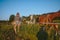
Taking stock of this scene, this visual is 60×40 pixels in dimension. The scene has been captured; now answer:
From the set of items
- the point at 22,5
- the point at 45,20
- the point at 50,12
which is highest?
the point at 22,5

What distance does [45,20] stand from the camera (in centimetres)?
172

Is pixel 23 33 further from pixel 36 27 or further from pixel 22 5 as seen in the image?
pixel 22 5

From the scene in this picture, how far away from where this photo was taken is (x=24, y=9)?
176 cm

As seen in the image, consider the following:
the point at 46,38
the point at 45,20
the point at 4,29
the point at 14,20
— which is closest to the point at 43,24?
the point at 45,20

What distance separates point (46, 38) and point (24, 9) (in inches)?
20.5

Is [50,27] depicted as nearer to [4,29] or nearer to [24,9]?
[24,9]

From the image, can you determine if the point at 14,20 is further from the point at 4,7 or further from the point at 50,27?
the point at 50,27

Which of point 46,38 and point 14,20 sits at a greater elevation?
point 14,20

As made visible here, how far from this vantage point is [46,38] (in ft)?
5.50

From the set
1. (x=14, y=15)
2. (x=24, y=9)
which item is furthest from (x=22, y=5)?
(x=14, y=15)

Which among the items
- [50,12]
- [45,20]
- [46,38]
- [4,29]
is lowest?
[46,38]

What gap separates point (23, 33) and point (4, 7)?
Result: 0.47m

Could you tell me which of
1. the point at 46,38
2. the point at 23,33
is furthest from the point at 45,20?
the point at 23,33

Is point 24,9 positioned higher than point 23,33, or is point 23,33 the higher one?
point 24,9
